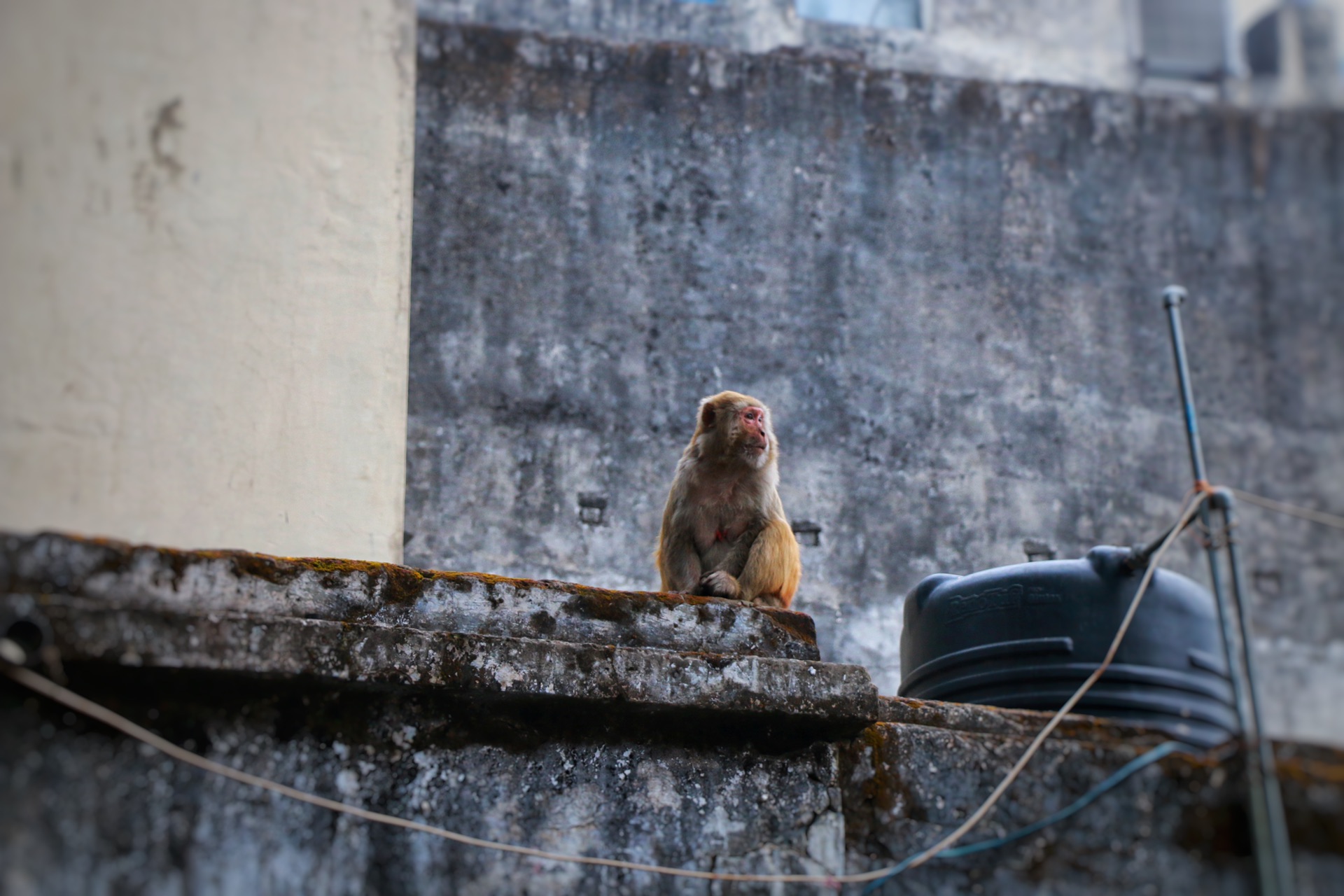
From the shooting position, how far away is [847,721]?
13.9ft

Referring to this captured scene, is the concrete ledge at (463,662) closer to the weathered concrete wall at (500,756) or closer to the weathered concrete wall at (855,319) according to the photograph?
the weathered concrete wall at (500,756)

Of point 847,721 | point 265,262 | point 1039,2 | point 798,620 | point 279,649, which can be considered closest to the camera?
point 279,649

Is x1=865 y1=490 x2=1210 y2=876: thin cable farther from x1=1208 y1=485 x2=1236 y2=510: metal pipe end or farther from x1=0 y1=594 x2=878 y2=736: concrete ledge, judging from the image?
x1=0 y1=594 x2=878 y2=736: concrete ledge

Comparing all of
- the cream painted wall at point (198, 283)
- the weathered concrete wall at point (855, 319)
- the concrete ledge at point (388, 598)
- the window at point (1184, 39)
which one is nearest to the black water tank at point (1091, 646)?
the concrete ledge at point (388, 598)

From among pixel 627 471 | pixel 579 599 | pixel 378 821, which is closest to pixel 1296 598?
pixel 627 471

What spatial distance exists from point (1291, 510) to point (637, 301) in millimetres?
6381

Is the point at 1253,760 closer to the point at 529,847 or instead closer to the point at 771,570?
the point at 529,847

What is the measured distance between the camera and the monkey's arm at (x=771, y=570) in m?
5.69


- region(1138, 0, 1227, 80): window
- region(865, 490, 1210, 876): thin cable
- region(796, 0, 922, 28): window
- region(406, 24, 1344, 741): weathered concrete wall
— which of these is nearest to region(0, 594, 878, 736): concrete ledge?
region(865, 490, 1210, 876): thin cable

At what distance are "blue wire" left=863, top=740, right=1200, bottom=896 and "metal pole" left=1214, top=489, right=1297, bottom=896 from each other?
10.7 inches

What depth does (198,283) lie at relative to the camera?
585 centimetres

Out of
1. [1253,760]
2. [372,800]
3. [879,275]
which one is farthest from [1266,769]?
[879,275]

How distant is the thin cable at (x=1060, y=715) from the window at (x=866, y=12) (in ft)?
25.7

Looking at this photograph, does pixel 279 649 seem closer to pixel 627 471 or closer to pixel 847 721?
pixel 847 721
